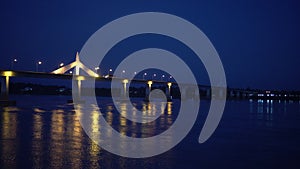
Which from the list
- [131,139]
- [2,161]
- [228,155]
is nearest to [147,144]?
[131,139]

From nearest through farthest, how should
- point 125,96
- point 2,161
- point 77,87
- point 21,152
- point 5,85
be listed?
point 2,161 < point 21,152 < point 5,85 < point 77,87 < point 125,96

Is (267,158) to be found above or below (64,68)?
below

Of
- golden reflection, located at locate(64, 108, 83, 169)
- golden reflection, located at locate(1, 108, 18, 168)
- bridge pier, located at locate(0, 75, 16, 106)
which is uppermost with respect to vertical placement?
bridge pier, located at locate(0, 75, 16, 106)

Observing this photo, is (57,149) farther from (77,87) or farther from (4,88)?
(77,87)

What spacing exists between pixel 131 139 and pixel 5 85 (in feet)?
154

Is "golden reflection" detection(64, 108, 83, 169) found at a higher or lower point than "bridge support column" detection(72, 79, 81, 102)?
lower

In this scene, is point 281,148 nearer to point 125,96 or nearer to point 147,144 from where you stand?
point 147,144

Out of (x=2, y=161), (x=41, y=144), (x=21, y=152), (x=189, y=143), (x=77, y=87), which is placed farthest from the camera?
(x=77, y=87)

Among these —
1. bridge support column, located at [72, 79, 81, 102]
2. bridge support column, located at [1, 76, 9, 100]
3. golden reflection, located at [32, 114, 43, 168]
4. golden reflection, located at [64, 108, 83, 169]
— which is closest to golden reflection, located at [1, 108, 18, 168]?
golden reflection, located at [32, 114, 43, 168]

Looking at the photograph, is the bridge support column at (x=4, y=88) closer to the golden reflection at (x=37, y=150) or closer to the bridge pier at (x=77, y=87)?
the bridge pier at (x=77, y=87)

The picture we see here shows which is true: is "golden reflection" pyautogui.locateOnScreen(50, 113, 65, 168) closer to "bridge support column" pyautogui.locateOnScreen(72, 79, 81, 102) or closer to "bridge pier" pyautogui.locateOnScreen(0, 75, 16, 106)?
"bridge pier" pyautogui.locateOnScreen(0, 75, 16, 106)

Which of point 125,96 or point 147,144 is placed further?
point 125,96

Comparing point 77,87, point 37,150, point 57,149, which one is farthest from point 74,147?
point 77,87

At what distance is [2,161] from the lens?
10641 mm
